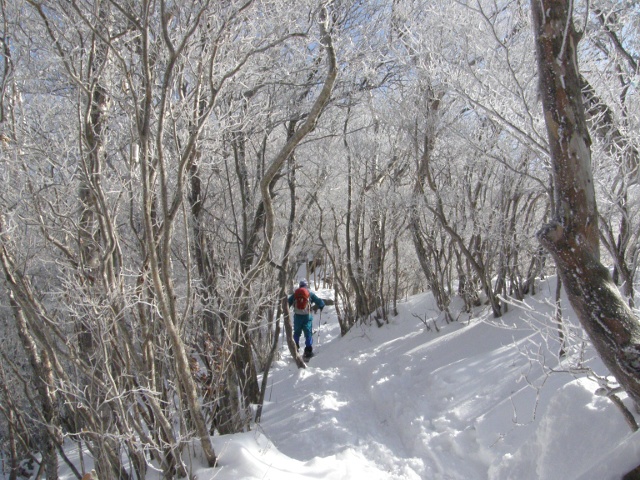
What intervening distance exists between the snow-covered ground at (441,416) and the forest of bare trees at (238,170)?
60 cm

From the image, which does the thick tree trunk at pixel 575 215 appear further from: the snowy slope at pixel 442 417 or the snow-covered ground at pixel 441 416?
the snow-covered ground at pixel 441 416

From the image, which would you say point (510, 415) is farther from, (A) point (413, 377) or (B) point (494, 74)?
(B) point (494, 74)

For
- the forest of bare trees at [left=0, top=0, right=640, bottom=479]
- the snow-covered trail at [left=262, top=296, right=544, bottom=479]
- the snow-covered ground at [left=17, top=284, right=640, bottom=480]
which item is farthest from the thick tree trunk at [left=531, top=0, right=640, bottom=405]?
the snow-covered trail at [left=262, top=296, right=544, bottom=479]

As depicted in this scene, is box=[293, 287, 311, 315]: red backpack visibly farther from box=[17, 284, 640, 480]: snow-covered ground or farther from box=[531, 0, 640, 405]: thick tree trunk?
box=[531, 0, 640, 405]: thick tree trunk

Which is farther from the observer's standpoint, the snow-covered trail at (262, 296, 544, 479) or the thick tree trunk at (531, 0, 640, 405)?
the snow-covered trail at (262, 296, 544, 479)

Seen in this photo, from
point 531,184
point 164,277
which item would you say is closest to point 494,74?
point 531,184

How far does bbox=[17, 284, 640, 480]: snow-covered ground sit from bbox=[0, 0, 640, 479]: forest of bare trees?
60cm

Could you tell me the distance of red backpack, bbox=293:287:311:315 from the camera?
9055 mm

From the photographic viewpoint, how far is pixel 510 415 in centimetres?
431

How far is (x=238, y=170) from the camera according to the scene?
5.64 metres

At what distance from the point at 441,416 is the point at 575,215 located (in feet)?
11.8

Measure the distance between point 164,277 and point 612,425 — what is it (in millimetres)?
3011

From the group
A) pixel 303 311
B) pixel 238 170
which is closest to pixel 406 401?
pixel 238 170

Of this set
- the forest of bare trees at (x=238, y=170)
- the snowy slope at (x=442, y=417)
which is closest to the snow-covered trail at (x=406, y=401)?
the snowy slope at (x=442, y=417)
